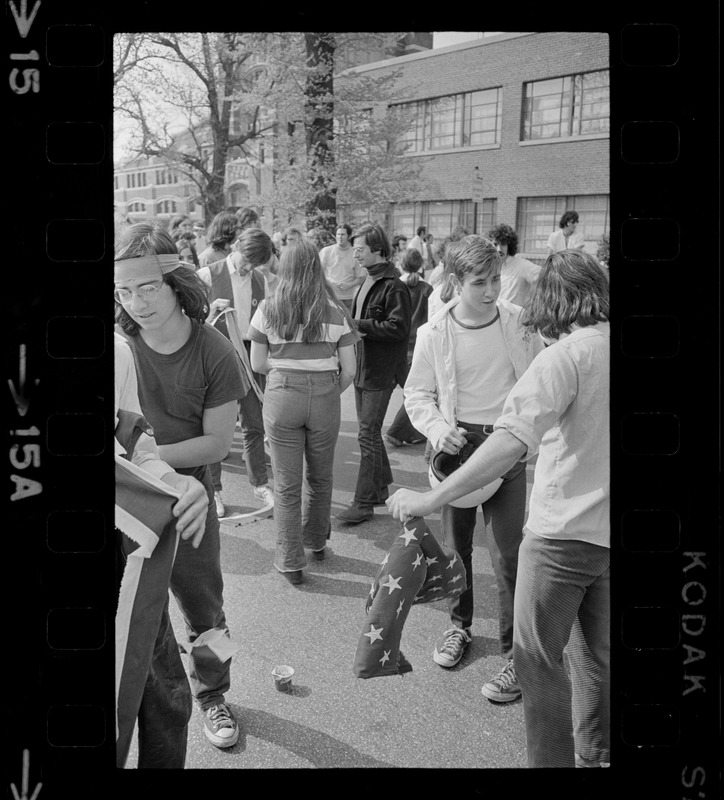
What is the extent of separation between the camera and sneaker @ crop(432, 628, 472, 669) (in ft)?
9.78

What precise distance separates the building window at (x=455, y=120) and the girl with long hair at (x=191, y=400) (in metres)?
0.77

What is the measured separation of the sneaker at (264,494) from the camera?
474 centimetres

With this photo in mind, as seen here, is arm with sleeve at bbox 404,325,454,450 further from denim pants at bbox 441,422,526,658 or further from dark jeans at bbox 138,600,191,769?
dark jeans at bbox 138,600,191,769

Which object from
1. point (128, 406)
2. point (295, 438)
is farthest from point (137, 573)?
point (295, 438)

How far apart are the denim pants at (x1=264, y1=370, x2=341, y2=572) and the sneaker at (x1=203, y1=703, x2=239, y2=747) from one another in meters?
1.12

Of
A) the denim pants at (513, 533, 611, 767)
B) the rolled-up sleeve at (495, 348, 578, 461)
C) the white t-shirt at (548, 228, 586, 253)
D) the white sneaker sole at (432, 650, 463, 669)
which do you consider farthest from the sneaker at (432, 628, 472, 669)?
the white t-shirt at (548, 228, 586, 253)

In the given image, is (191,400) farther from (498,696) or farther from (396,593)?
(498,696)

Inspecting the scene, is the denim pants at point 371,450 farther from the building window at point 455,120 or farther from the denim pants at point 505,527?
the building window at point 455,120

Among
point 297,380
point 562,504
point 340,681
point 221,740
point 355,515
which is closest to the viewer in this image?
point 562,504

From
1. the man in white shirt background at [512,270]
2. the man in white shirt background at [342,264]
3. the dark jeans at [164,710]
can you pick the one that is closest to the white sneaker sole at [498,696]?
the dark jeans at [164,710]
